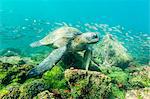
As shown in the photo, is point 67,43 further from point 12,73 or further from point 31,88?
point 31,88

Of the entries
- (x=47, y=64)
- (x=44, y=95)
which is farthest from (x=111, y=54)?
(x=44, y=95)

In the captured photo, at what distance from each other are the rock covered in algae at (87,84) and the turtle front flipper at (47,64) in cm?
58

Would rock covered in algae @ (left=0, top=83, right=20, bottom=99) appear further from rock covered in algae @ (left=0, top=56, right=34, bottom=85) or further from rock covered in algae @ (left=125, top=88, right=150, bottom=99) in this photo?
rock covered in algae @ (left=125, top=88, right=150, bottom=99)

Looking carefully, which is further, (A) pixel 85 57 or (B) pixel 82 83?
(A) pixel 85 57

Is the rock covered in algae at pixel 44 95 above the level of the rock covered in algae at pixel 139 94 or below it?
below

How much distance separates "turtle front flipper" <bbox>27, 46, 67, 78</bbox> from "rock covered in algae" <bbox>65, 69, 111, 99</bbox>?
1.90 ft

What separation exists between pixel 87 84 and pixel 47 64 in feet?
3.41

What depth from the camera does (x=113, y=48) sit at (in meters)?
13.5

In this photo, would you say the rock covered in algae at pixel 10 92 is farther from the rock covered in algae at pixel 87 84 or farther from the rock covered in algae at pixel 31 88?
the rock covered in algae at pixel 87 84

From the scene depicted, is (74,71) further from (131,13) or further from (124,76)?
(131,13)

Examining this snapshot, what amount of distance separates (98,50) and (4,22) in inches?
695

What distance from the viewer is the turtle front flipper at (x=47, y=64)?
247 inches

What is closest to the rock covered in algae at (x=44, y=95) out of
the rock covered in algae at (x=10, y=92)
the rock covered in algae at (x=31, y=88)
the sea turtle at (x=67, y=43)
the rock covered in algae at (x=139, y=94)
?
the rock covered in algae at (x=31, y=88)

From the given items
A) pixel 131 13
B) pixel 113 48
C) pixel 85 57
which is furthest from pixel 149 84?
pixel 131 13
